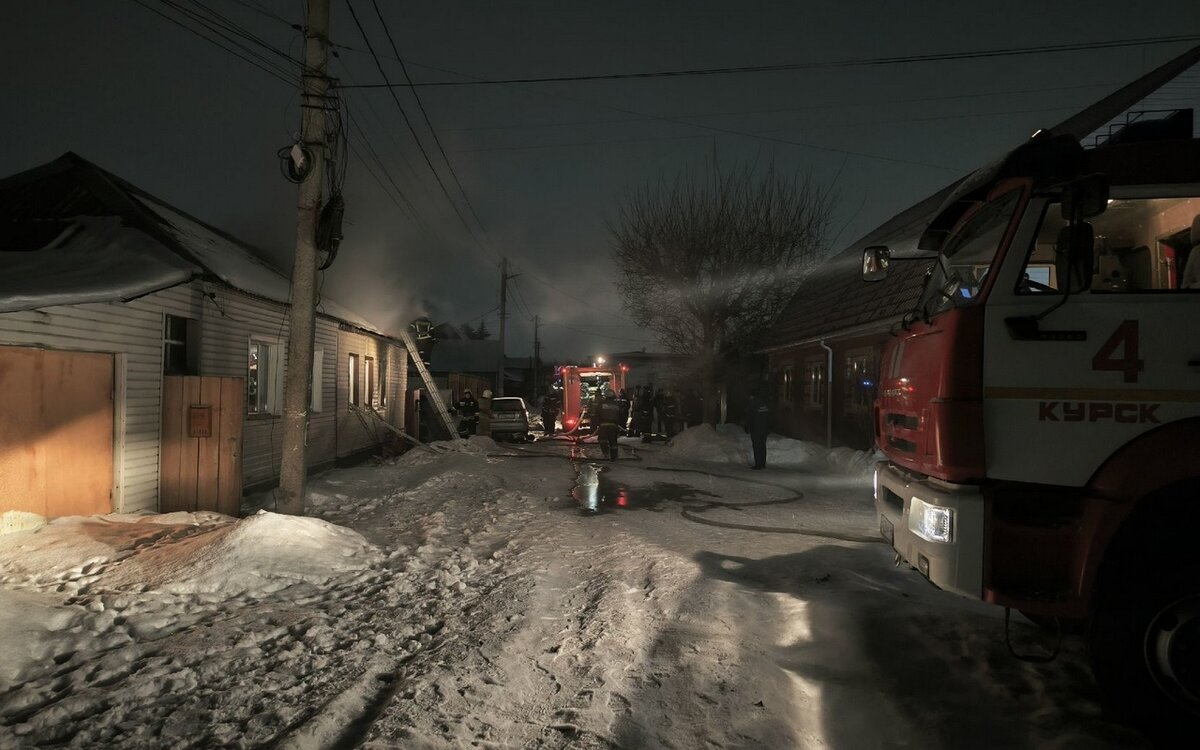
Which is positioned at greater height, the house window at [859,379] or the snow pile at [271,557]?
the house window at [859,379]

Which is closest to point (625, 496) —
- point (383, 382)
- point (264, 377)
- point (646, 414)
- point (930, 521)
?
point (264, 377)

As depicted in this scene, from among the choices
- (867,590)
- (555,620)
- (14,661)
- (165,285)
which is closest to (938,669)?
(867,590)

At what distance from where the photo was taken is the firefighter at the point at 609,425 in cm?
1709

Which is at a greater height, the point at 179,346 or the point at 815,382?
the point at 179,346

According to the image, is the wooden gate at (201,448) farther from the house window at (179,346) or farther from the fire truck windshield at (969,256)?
the fire truck windshield at (969,256)

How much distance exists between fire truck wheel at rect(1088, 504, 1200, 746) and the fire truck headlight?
0.71 metres

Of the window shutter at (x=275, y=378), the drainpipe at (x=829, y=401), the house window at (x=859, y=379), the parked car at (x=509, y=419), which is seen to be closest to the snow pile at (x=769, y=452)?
the drainpipe at (x=829, y=401)

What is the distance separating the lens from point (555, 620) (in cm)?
488

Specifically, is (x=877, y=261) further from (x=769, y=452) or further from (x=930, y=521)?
(x=769, y=452)

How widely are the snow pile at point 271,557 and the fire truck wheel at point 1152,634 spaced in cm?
557

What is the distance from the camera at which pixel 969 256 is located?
434cm

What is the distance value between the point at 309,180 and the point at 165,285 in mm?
2009

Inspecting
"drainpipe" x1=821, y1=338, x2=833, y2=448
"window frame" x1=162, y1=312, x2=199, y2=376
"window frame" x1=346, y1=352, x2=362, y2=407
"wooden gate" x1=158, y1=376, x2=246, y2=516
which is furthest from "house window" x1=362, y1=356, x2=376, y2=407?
"drainpipe" x1=821, y1=338, x2=833, y2=448

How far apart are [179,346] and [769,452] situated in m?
13.7
